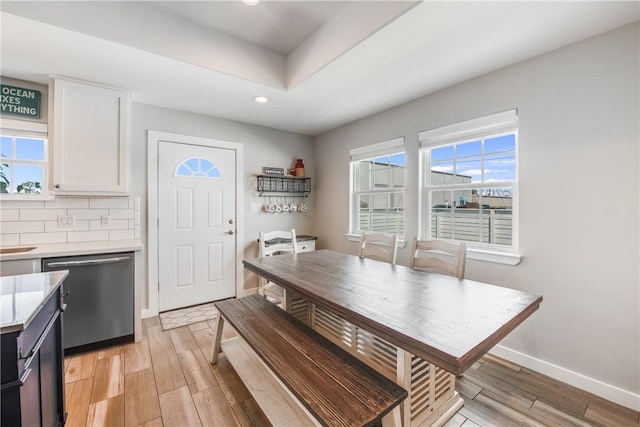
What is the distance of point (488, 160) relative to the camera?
2.36 metres

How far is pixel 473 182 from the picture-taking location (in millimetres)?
2455

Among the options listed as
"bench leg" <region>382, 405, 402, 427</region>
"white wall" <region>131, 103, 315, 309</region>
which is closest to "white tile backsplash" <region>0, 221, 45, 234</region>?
Result: "white wall" <region>131, 103, 315, 309</region>

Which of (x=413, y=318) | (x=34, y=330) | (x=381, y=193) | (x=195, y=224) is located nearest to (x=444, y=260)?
(x=413, y=318)

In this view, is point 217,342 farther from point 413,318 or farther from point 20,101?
point 20,101

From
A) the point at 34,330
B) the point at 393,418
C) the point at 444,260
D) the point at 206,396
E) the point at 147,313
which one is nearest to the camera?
the point at 34,330

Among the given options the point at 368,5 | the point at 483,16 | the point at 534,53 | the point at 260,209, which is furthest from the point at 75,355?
the point at 534,53

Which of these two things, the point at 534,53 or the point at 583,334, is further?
the point at 534,53

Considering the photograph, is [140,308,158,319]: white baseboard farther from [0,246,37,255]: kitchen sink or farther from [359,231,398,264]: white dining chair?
[359,231,398,264]: white dining chair

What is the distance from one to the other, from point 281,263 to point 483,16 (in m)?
2.10

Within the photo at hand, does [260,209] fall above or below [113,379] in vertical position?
above

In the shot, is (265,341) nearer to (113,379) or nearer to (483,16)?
(113,379)

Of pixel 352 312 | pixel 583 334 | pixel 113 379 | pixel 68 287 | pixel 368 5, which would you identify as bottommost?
pixel 113 379

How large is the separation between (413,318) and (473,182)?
1808 mm

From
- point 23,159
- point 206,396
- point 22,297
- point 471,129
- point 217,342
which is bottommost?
point 206,396
